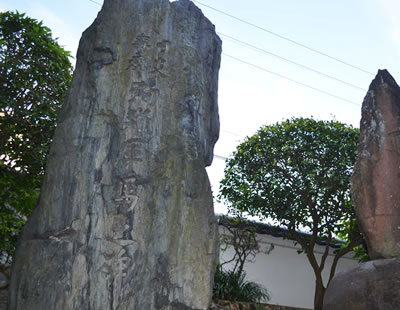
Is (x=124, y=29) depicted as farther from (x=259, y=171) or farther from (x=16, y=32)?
(x=259, y=171)

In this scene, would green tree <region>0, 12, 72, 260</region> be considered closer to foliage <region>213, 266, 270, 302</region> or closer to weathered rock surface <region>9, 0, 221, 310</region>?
weathered rock surface <region>9, 0, 221, 310</region>

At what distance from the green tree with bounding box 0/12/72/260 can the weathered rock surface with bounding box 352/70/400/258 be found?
15.7 ft

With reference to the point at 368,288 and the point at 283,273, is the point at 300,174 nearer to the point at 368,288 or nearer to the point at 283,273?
the point at 283,273

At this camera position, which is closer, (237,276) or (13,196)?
(13,196)

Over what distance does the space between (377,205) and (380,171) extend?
1.58 feet

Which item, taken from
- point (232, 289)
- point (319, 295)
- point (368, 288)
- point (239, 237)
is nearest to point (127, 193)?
point (368, 288)

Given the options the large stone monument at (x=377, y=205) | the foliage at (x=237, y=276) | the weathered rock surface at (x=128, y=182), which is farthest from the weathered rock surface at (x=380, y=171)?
the foliage at (x=237, y=276)

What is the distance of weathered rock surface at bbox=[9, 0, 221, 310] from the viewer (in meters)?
3.95

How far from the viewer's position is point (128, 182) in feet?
14.0

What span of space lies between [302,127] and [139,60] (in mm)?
8692

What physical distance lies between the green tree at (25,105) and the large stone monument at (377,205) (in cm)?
479

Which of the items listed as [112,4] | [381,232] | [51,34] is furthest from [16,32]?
[381,232]

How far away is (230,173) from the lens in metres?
13.3

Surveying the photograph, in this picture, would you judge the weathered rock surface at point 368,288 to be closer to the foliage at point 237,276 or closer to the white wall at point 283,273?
the foliage at point 237,276
